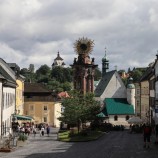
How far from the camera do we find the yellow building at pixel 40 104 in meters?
92.4

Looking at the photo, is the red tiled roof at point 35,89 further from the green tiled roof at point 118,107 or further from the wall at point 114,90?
the wall at point 114,90

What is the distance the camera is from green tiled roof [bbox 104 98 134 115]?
96562 millimetres

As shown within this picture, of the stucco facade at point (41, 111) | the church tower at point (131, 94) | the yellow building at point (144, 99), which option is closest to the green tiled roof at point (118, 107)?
the church tower at point (131, 94)

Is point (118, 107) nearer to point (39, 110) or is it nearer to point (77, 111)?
point (39, 110)

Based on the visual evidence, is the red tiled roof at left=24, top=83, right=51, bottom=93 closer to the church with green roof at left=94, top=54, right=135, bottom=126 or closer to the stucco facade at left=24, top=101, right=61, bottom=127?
the stucco facade at left=24, top=101, right=61, bottom=127

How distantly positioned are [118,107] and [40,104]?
58.5 feet

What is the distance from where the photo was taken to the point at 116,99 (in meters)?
103

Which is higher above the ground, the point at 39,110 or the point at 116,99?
the point at 116,99

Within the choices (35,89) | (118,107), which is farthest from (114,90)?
(35,89)

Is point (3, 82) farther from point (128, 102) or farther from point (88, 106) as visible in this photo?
point (128, 102)

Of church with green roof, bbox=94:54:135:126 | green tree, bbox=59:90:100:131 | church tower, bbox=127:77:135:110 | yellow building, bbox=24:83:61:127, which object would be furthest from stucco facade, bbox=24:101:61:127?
green tree, bbox=59:90:100:131

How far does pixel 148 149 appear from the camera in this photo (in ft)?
113

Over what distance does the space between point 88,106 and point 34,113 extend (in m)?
35.9

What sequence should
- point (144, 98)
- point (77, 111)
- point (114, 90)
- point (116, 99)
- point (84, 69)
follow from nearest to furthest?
point (77, 111) → point (144, 98) → point (84, 69) → point (116, 99) → point (114, 90)
